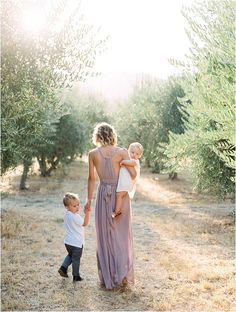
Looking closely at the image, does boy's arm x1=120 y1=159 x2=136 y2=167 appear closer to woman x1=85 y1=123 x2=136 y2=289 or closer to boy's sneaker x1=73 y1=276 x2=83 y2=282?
woman x1=85 y1=123 x2=136 y2=289

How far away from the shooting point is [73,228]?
8305 mm

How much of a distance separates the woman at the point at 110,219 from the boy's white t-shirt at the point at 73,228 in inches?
16.4

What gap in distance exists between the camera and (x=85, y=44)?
935 cm

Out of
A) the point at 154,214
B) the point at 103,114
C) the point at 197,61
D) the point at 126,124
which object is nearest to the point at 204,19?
the point at 197,61

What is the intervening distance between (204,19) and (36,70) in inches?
130

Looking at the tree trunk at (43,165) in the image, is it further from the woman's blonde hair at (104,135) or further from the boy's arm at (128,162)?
the boy's arm at (128,162)

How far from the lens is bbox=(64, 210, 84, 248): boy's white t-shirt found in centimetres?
824

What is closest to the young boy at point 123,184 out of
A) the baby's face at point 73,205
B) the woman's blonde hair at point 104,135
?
the woman's blonde hair at point 104,135

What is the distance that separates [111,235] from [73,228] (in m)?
0.79

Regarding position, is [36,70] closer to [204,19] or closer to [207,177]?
[204,19]

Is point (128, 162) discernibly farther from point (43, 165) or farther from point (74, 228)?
point (43, 165)

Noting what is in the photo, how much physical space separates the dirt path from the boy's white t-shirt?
822mm

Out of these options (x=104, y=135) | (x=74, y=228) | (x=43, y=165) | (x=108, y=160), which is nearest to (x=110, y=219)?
(x=74, y=228)

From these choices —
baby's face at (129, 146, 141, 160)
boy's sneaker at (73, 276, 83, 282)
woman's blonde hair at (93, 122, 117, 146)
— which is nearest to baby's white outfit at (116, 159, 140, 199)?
baby's face at (129, 146, 141, 160)
